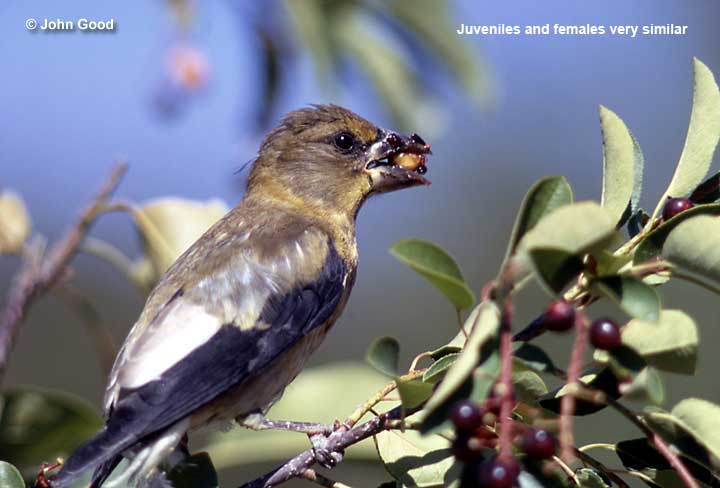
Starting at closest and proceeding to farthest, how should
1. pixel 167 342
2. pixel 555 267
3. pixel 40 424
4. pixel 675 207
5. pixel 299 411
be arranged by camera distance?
1. pixel 555 267
2. pixel 675 207
3. pixel 40 424
4. pixel 167 342
5. pixel 299 411

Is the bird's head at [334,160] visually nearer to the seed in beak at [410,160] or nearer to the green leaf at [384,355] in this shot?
the seed in beak at [410,160]

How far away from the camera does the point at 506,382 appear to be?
6.78 ft

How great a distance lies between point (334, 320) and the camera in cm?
426

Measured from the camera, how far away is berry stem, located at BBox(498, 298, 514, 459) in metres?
2.05

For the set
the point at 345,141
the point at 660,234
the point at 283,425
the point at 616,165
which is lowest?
the point at 283,425

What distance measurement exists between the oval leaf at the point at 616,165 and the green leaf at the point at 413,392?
0.60 metres

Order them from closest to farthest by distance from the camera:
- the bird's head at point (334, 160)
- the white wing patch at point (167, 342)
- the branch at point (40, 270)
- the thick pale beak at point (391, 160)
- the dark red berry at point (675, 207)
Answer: the dark red berry at point (675, 207) < the branch at point (40, 270) < the white wing patch at point (167, 342) < the thick pale beak at point (391, 160) < the bird's head at point (334, 160)

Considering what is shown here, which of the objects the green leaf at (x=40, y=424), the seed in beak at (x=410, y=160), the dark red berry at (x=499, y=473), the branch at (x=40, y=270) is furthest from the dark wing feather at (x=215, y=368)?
the dark red berry at (x=499, y=473)

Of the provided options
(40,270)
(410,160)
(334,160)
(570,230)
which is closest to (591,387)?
(570,230)

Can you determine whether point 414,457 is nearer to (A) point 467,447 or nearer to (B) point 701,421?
(A) point 467,447

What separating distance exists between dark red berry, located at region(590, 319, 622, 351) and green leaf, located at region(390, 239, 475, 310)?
10.0 inches

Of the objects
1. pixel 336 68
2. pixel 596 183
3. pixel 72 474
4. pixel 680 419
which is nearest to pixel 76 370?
pixel 596 183

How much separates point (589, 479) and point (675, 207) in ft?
2.09

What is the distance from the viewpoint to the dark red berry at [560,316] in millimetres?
2174
